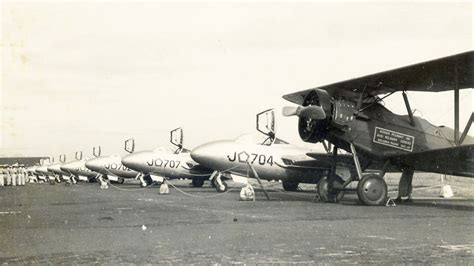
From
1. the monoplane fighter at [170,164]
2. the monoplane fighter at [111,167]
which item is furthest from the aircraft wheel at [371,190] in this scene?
the monoplane fighter at [111,167]

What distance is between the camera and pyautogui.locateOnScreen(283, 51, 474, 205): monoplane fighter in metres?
14.3

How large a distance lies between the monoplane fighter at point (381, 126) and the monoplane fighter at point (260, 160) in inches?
246

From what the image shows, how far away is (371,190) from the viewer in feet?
47.2

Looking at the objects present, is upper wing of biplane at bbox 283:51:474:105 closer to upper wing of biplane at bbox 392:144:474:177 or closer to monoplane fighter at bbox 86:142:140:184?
upper wing of biplane at bbox 392:144:474:177

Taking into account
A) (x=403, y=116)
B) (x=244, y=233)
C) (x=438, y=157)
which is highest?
(x=403, y=116)

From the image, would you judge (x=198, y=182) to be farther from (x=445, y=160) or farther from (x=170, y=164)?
(x=445, y=160)

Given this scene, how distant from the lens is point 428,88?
52.2 ft

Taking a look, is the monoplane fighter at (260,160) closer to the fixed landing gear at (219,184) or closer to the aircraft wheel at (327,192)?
the fixed landing gear at (219,184)

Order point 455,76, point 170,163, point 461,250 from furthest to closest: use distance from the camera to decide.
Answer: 1. point 170,163
2. point 455,76
3. point 461,250

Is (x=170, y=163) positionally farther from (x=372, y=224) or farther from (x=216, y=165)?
(x=372, y=224)

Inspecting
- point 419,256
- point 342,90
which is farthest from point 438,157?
point 419,256

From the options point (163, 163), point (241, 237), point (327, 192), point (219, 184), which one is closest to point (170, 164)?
point (163, 163)

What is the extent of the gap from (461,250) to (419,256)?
799 millimetres

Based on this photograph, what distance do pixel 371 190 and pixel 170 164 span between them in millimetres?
18891
